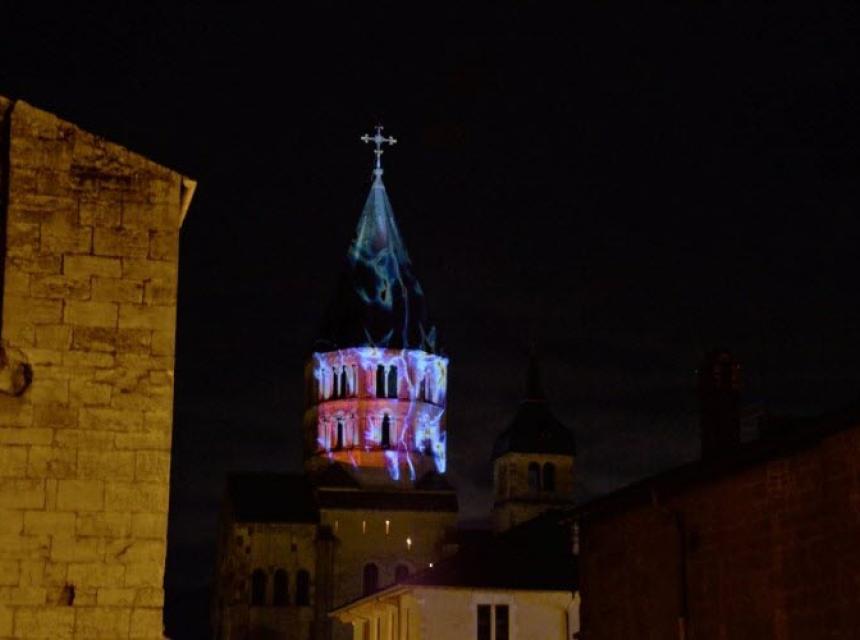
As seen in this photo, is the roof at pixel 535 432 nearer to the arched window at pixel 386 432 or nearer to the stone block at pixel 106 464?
the arched window at pixel 386 432

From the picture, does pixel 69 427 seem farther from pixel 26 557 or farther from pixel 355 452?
pixel 355 452

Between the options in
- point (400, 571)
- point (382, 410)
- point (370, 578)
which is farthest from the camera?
point (382, 410)

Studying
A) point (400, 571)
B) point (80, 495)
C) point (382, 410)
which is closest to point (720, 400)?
point (80, 495)

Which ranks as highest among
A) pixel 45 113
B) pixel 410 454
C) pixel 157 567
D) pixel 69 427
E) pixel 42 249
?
pixel 410 454

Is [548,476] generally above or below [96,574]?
Answer: above

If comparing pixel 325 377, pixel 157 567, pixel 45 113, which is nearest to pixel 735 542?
pixel 157 567

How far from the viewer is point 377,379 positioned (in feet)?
243

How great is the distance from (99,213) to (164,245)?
1.96 ft

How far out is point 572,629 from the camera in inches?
1439

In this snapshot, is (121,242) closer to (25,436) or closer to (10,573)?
(25,436)

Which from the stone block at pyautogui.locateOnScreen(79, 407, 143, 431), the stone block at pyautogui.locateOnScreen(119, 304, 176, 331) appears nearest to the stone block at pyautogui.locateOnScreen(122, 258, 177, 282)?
the stone block at pyautogui.locateOnScreen(119, 304, 176, 331)

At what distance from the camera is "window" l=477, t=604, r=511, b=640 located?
36.2m

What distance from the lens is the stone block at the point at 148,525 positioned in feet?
40.2

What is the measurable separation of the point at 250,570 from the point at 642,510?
48.3 metres
